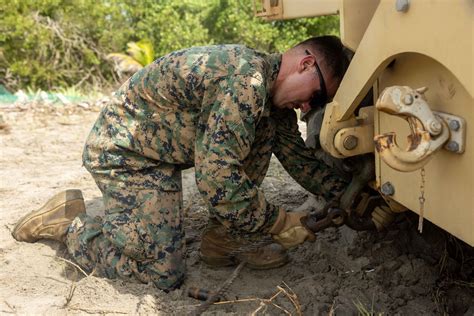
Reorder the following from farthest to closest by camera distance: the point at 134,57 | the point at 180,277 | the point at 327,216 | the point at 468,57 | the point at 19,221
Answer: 1. the point at 134,57
2. the point at 19,221
3. the point at 180,277
4. the point at 327,216
5. the point at 468,57

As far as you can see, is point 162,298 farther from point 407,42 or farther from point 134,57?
point 134,57

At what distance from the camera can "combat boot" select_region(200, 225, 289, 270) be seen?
3094 mm

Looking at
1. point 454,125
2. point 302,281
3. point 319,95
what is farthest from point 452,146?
point 302,281

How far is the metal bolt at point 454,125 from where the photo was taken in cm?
172

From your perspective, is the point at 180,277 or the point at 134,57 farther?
the point at 134,57

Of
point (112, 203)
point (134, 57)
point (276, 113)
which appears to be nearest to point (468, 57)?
point (276, 113)

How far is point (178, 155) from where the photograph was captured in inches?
118

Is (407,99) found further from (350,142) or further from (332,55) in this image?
(332,55)

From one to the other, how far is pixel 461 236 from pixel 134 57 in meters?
9.06

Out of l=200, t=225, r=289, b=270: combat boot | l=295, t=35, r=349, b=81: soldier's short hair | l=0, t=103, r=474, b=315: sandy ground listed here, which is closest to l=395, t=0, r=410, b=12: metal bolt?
l=295, t=35, r=349, b=81: soldier's short hair

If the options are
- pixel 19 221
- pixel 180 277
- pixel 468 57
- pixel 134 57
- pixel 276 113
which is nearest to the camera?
pixel 468 57

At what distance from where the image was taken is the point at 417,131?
175cm

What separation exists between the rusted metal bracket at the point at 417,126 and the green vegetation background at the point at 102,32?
8135 mm

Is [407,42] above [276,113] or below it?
above
